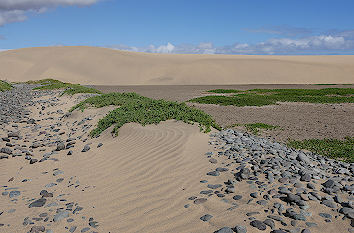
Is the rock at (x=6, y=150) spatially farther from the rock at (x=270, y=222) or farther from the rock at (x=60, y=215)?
the rock at (x=270, y=222)

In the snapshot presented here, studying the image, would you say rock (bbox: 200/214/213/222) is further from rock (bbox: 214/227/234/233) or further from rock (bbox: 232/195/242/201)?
rock (bbox: 232/195/242/201)

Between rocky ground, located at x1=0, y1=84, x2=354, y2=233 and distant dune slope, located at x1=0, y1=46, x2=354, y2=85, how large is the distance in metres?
60.8

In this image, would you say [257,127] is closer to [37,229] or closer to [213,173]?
[213,173]

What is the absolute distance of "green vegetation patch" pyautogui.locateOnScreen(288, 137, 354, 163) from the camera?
1048 cm

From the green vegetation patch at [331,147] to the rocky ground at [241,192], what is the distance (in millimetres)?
1543

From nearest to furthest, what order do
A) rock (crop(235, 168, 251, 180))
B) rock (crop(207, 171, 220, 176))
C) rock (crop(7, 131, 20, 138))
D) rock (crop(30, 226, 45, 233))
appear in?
→ rock (crop(30, 226, 45, 233)), rock (crop(235, 168, 251, 180)), rock (crop(207, 171, 220, 176)), rock (crop(7, 131, 20, 138))

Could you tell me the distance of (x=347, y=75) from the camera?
246 feet

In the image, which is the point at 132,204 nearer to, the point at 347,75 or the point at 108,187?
the point at 108,187

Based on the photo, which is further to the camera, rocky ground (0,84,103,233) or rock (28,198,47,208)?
rock (28,198,47,208)

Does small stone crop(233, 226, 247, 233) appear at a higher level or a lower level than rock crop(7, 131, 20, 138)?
lower

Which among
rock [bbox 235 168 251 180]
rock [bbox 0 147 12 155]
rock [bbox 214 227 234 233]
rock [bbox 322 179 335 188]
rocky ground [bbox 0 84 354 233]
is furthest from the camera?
rock [bbox 0 147 12 155]

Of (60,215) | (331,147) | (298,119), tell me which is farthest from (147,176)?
(298,119)

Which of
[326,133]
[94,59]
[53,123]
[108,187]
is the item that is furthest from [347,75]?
[108,187]

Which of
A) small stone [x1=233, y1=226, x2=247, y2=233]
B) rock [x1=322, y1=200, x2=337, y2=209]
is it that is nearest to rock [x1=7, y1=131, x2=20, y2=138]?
small stone [x1=233, y1=226, x2=247, y2=233]
